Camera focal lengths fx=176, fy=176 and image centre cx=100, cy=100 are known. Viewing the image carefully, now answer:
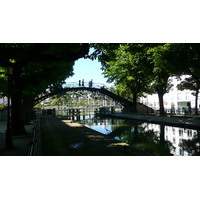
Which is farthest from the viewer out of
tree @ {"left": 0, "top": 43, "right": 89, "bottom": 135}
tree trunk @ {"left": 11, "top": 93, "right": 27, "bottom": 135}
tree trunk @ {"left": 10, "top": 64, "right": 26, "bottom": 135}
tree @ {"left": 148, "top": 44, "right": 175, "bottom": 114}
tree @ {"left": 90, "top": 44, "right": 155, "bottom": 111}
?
tree @ {"left": 148, "top": 44, "right": 175, "bottom": 114}

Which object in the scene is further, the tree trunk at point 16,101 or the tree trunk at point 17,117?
the tree trunk at point 17,117

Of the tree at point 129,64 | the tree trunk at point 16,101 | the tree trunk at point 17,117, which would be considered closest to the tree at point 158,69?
the tree at point 129,64

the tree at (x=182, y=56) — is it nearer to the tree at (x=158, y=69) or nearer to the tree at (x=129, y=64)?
the tree at (x=158, y=69)

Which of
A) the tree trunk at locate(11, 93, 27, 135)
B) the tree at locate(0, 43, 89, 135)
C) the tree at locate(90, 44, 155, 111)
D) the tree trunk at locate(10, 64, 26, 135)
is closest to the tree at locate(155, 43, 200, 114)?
the tree at locate(90, 44, 155, 111)

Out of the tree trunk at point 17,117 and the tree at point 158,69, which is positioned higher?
the tree at point 158,69

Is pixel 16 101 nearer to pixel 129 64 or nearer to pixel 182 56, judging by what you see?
pixel 182 56

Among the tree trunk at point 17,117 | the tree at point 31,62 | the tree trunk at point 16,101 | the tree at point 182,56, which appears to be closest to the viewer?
the tree at point 31,62

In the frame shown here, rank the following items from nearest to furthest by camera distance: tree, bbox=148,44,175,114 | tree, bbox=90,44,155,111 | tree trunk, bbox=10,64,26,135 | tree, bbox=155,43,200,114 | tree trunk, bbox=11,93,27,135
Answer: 1. tree trunk, bbox=10,64,26,135
2. tree trunk, bbox=11,93,27,135
3. tree, bbox=90,44,155,111
4. tree, bbox=155,43,200,114
5. tree, bbox=148,44,175,114

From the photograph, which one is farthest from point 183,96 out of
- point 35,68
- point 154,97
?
point 35,68

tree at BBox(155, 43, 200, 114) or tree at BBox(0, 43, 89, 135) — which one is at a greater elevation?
tree at BBox(155, 43, 200, 114)

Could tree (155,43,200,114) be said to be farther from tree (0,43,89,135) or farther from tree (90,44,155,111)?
tree (0,43,89,135)

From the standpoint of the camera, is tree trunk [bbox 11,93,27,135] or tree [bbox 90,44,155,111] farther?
tree [bbox 90,44,155,111]

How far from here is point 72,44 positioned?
7.62m
